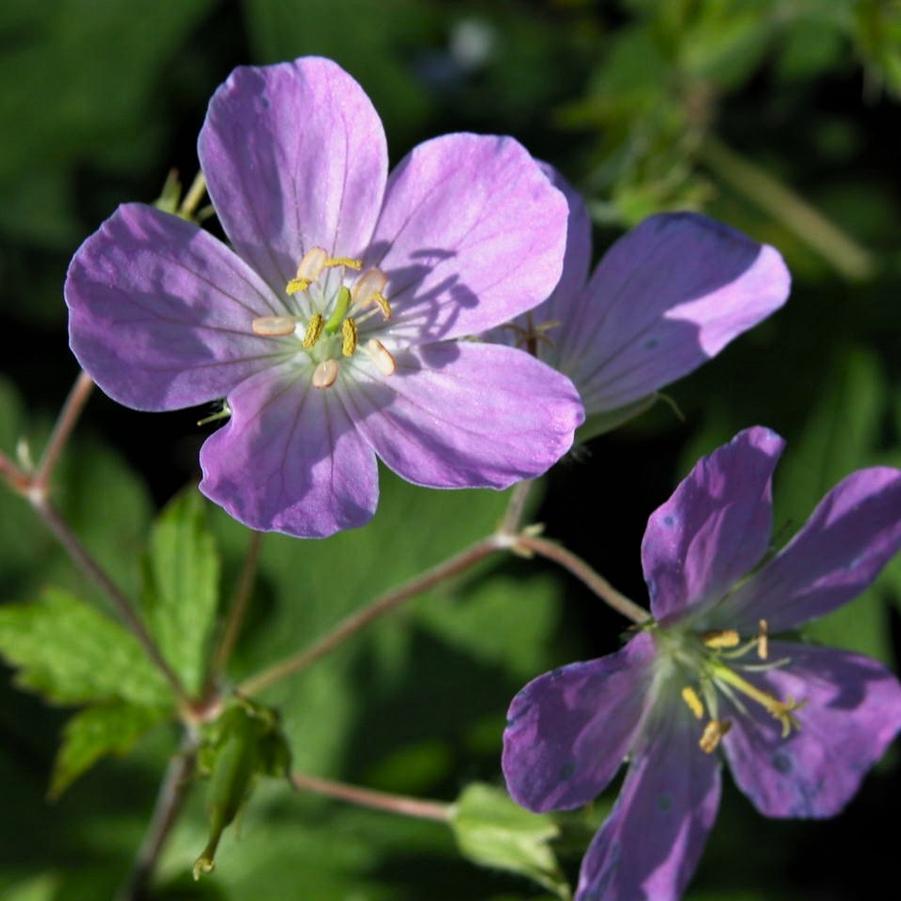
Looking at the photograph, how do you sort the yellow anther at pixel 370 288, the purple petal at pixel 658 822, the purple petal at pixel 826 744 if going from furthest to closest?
the purple petal at pixel 826 744 < the yellow anther at pixel 370 288 < the purple petal at pixel 658 822

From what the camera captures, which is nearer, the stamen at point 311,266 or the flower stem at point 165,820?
the stamen at point 311,266

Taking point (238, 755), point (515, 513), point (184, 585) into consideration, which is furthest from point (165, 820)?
point (515, 513)

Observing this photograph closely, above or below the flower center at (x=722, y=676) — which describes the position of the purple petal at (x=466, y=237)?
above

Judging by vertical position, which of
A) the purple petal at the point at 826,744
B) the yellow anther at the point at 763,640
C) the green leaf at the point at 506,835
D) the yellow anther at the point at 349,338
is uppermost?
the yellow anther at the point at 349,338

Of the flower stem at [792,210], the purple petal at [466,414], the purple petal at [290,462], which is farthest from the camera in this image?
the flower stem at [792,210]

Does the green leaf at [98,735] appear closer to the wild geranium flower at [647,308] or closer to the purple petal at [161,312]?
the purple petal at [161,312]

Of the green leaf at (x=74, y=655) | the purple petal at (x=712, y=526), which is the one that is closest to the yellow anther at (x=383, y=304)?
the purple petal at (x=712, y=526)

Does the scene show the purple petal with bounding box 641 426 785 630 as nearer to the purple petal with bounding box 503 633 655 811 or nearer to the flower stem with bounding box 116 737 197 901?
the purple petal with bounding box 503 633 655 811
